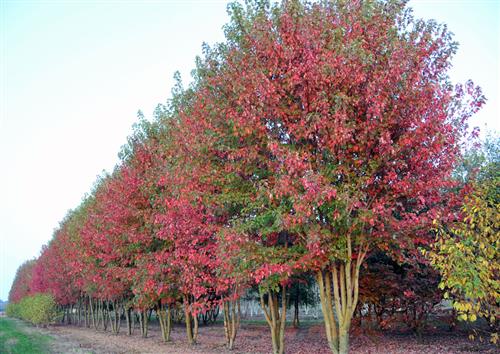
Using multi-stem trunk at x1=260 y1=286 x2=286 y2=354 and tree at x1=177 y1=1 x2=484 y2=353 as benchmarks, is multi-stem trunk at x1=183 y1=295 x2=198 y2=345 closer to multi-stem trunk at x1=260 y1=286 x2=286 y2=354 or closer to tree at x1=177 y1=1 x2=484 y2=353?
multi-stem trunk at x1=260 y1=286 x2=286 y2=354

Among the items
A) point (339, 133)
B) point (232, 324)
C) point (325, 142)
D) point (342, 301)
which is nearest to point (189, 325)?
point (232, 324)

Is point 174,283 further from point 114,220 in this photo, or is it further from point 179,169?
point 179,169

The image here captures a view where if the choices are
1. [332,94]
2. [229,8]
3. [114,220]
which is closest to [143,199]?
[114,220]

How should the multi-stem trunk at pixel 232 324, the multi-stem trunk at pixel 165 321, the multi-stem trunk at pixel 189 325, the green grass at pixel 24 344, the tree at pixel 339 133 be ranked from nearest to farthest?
the tree at pixel 339 133
the multi-stem trunk at pixel 232 324
the multi-stem trunk at pixel 189 325
the green grass at pixel 24 344
the multi-stem trunk at pixel 165 321

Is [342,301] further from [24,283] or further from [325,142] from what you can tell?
[24,283]

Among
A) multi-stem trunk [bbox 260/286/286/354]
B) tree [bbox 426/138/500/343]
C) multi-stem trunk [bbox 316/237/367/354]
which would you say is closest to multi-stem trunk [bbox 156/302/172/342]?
multi-stem trunk [bbox 260/286/286/354]

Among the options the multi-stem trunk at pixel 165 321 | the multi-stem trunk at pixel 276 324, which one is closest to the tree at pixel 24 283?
the multi-stem trunk at pixel 165 321

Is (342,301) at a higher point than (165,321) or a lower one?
higher

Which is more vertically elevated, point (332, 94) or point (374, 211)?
point (332, 94)

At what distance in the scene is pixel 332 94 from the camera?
11.0 meters

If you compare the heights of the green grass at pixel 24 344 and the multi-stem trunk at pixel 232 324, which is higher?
the multi-stem trunk at pixel 232 324

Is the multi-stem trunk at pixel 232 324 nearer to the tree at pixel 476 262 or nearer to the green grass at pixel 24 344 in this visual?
the green grass at pixel 24 344

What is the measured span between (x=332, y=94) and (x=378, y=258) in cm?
1372

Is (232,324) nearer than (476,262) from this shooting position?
No
